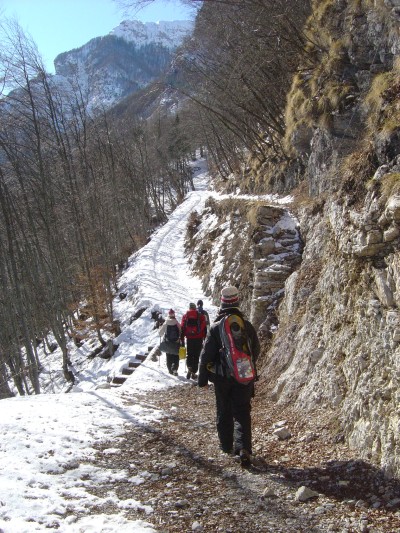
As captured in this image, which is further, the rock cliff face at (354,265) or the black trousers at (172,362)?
the black trousers at (172,362)

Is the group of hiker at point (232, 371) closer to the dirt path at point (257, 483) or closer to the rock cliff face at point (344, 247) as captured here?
the dirt path at point (257, 483)

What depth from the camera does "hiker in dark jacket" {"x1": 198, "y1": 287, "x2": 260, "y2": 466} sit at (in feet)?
16.0

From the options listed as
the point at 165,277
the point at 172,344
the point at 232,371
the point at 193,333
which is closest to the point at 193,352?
the point at 193,333

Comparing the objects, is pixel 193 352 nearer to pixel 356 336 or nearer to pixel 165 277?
pixel 356 336

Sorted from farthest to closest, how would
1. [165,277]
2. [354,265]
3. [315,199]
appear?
[165,277]
[315,199]
[354,265]

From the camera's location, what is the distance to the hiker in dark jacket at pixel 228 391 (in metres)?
4.87

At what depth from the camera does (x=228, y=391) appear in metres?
4.99

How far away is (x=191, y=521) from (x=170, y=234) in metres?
28.7

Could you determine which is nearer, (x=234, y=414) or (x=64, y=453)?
(x=234, y=414)

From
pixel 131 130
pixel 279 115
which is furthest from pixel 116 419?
pixel 131 130

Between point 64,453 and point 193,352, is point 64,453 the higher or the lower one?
the higher one

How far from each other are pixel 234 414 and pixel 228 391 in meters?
0.26

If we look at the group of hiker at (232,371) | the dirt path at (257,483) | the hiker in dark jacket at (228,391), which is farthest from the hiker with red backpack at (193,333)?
the hiker in dark jacket at (228,391)

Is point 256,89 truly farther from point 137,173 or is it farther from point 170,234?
point 137,173
